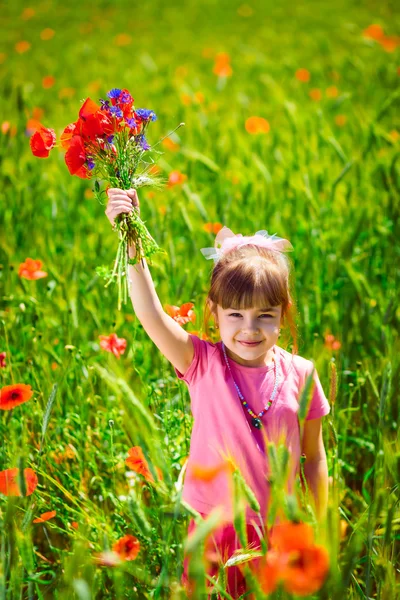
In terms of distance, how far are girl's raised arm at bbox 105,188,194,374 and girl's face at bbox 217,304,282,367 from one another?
0.08m

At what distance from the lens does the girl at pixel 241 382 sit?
114cm

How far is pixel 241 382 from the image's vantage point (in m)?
1.20

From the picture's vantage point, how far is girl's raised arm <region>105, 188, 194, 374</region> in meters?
1.13

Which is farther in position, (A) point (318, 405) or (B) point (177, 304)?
(B) point (177, 304)

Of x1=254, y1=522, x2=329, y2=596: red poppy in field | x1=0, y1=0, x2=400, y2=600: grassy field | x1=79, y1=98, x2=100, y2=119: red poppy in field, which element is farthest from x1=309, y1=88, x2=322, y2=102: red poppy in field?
x1=254, y1=522, x2=329, y2=596: red poppy in field

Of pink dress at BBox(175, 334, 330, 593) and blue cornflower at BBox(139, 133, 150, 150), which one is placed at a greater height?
blue cornflower at BBox(139, 133, 150, 150)

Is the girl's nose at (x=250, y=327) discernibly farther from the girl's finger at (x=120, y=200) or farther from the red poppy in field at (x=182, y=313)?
the girl's finger at (x=120, y=200)

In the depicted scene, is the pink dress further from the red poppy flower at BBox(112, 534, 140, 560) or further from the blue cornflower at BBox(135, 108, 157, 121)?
the blue cornflower at BBox(135, 108, 157, 121)

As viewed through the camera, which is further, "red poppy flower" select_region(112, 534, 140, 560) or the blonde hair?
the blonde hair

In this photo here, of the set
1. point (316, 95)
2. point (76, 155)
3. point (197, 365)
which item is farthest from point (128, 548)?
point (316, 95)

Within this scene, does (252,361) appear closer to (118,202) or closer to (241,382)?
(241,382)

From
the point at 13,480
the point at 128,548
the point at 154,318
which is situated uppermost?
the point at 154,318

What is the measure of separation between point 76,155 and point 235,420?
0.51m

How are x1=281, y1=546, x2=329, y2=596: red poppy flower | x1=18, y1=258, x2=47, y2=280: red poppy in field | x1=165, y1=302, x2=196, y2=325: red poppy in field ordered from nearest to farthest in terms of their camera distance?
x1=281, y1=546, x2=329, y2=596: red poppy flower < x1=165, y1=302, x2=196, y2=325: red poppy in field < x1=18, y1=258, x2=47, y2=280: red poppy in field
